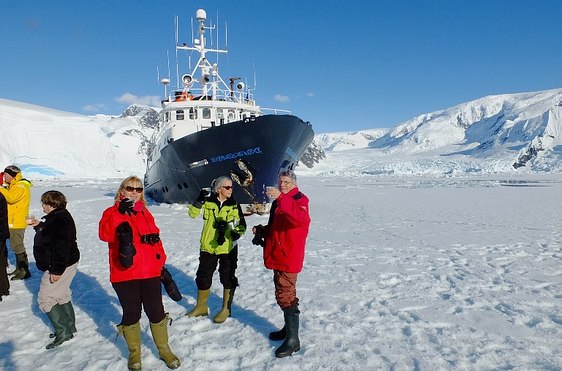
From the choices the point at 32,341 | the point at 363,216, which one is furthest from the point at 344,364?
the point at 363,216

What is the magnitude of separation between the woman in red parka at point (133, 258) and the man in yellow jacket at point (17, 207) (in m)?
3.31

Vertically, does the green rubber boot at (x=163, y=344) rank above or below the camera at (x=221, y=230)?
below

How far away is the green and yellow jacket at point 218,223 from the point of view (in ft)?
14.2

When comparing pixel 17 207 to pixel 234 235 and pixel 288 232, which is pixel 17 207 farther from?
pixel 288 232

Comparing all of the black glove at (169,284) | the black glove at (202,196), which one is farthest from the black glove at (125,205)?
the black glove at (202,196)

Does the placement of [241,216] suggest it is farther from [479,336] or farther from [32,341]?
[479,336]

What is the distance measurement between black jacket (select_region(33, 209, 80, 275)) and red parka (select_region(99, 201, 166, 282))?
25.1 inches

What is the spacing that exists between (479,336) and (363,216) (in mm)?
10808

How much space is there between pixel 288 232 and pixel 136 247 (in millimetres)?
1389

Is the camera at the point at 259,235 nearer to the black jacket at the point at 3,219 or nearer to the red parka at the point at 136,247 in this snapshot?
the red parka at the point at 136,247

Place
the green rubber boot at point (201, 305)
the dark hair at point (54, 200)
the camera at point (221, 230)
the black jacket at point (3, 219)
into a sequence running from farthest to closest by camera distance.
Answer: the black jacket at point (3, 219) → the green rubber boot at point (201, 305) → the camera at point (221, 230) → the dark hair at point (54, 200)

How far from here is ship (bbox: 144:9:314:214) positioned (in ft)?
45.6

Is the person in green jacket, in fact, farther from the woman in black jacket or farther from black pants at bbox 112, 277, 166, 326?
the woman in black jacket

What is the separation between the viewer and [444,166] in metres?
78.1
